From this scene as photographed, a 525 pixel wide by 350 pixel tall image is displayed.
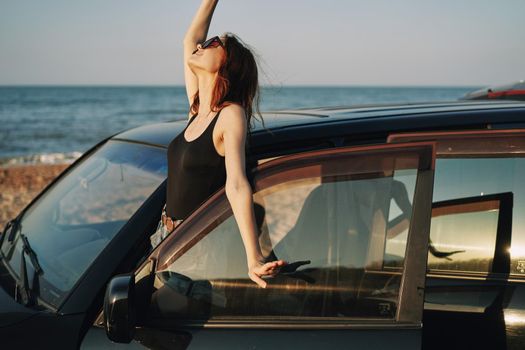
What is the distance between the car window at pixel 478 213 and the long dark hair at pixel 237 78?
2.63 feet

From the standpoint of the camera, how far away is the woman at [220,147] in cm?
187

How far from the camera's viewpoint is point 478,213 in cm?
239

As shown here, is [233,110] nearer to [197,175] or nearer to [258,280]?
[197,175]

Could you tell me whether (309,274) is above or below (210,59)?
below

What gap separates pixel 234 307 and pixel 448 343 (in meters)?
0.83

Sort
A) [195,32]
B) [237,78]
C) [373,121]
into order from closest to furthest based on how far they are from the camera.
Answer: [237,78]
[373,121]
[195,32]

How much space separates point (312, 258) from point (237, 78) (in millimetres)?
750

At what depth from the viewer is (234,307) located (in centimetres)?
190

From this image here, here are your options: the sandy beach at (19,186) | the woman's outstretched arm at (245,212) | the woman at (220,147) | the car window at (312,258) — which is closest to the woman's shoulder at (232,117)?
the woman at (220,147)

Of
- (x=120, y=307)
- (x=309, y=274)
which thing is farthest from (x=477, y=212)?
(x=120, y=307)

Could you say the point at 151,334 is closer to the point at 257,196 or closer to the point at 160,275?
the point at 160,275

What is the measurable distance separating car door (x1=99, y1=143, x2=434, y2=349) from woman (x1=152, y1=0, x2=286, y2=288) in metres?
0.11

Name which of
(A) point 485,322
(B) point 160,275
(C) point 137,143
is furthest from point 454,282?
(C) point 137,143

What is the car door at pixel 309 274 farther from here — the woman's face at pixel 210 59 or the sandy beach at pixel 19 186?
the sandy beach at pixel 19 186
